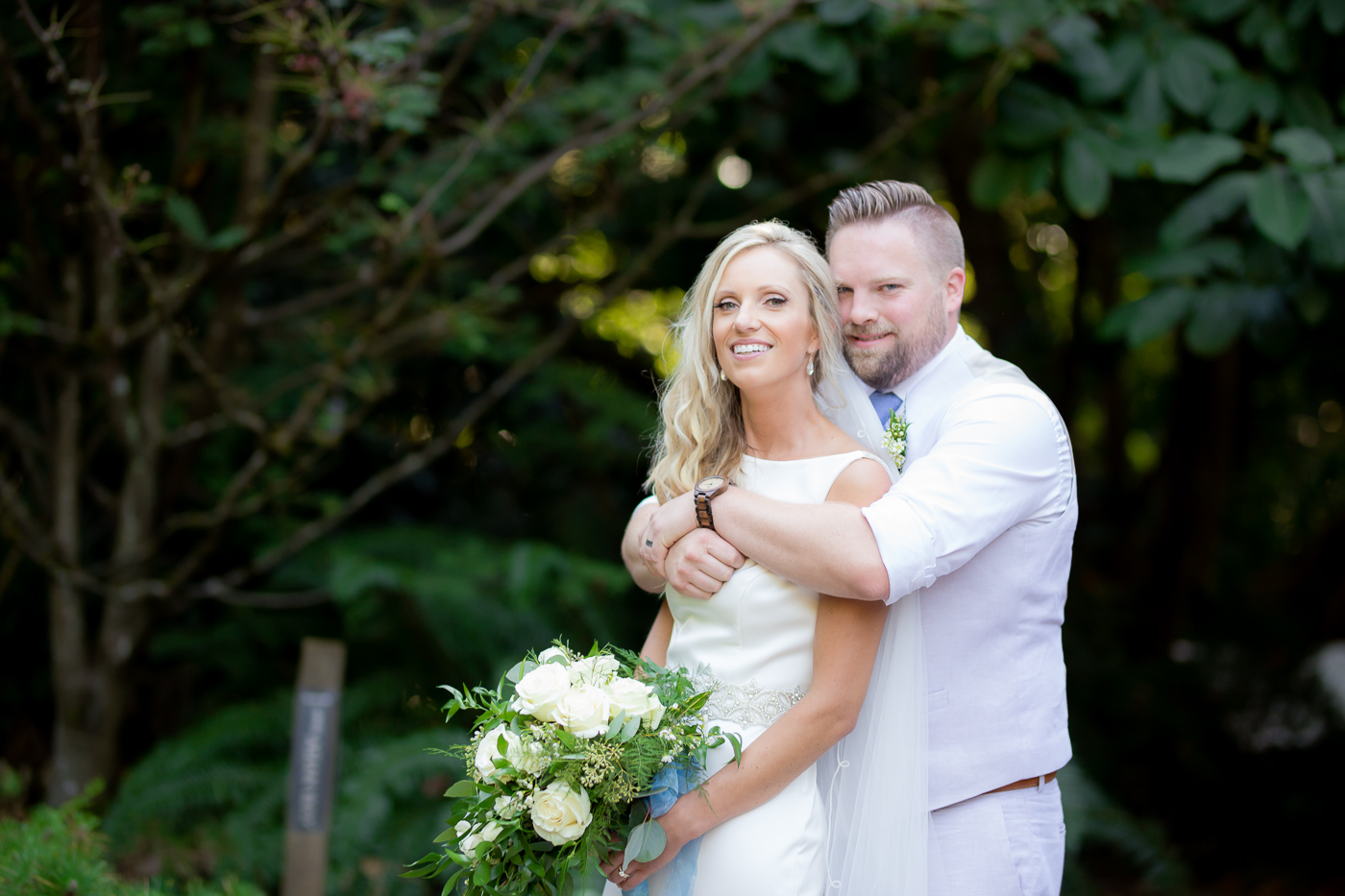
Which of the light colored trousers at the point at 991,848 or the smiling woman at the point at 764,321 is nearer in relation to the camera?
the light colored trousers at the point at 991,848

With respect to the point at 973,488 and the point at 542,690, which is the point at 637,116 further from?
the point at 542,690

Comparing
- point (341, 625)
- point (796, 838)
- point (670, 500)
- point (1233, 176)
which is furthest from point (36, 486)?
point (1233, 176)

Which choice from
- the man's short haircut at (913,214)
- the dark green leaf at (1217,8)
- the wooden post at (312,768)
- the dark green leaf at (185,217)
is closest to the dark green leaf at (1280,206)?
the dark green leaf at (1217,8)

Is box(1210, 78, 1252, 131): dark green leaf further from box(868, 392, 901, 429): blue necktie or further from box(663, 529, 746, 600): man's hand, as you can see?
box(663, 529, 746, 600): man's hand

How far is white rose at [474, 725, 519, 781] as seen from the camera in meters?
1.79

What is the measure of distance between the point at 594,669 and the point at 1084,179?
2.73 metres

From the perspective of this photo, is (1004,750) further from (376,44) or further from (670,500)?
(376,44)

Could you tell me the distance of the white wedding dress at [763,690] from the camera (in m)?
1.91

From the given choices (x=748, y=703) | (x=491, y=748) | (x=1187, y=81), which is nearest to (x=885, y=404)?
(x=748, y=703)

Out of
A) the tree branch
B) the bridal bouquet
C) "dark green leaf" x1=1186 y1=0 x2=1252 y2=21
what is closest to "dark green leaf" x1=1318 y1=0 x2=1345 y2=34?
"dark green leaf" x1=1186 y1=0 x2=1252 y2=21

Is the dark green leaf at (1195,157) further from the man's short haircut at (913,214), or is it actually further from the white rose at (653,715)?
the white rose at (653,715)

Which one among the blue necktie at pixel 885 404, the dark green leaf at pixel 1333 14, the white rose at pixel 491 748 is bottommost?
the white rose at pixel 491 748

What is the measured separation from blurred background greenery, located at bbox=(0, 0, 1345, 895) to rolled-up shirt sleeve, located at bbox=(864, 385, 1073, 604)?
1792mm

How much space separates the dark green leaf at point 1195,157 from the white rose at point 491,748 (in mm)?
2883
